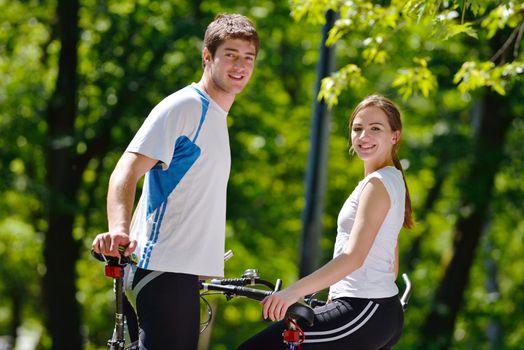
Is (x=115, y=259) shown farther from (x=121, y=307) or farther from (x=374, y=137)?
(x=374, y=137)

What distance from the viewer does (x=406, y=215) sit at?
4105mm

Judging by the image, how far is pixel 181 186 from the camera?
357cm

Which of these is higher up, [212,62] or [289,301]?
[212,62]

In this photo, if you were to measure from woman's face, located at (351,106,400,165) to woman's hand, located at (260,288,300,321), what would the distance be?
0.76 m

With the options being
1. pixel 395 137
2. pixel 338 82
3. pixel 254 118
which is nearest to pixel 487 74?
pixel 338 82

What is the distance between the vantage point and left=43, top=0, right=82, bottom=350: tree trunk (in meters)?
15.2

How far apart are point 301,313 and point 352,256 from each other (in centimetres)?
30

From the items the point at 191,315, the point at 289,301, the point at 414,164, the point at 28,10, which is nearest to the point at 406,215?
the point at 289,301

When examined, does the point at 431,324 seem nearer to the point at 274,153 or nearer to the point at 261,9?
the point at 274,153

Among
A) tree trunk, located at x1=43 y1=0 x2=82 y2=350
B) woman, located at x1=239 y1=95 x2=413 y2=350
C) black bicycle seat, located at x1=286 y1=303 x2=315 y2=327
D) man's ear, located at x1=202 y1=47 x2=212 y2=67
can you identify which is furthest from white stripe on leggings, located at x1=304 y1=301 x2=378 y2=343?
tree trunk, located at x1=43 y1=0 x2=82 y2=350

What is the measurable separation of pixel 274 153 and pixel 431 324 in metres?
4.98

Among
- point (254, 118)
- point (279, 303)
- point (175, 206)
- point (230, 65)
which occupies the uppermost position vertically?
point (254, 118)

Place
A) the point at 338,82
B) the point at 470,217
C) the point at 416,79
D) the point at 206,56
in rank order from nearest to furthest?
the point at 206,56 < the point at 338,82 < the point at 416,79 < the point at 470,217

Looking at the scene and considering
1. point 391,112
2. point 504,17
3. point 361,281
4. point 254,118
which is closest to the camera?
point 361,281
